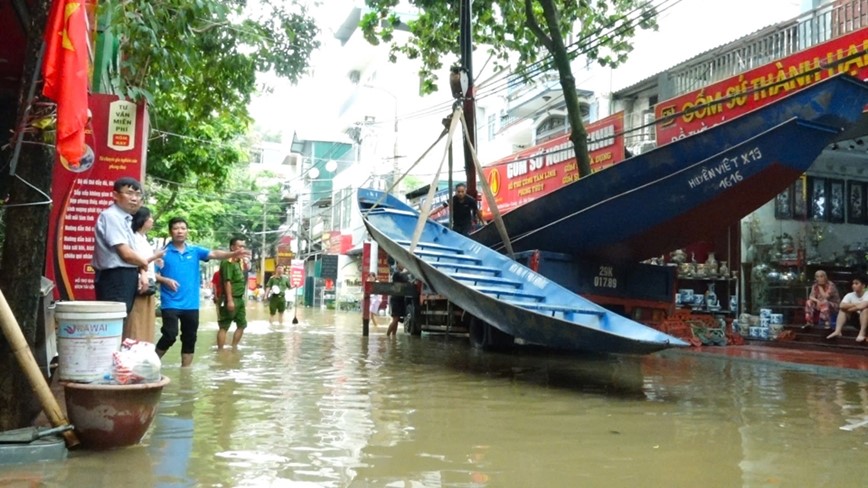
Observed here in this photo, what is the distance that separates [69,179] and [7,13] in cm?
236

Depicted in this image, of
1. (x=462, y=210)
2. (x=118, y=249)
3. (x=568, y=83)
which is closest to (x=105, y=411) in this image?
(x=118, y=249)

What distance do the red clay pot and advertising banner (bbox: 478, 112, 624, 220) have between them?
1173 centimetres

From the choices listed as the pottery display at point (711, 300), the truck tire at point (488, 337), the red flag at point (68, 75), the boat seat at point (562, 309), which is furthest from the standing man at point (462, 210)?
the red flag at point (68, 75)

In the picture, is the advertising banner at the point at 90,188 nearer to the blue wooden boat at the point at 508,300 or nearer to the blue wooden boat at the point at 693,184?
the blue wooden boat at the point at 508,300

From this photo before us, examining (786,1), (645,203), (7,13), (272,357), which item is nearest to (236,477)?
(7,13)

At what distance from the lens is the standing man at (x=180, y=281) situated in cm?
740

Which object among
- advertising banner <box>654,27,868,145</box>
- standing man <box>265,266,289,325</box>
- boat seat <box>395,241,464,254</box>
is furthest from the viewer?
standing man <box>265,266,289,325</box>

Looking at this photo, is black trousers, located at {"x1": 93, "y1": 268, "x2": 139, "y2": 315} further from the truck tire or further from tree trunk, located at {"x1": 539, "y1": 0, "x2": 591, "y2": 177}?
tree trunk, located at {"x1": 539, "y1": 0, "x2": 591, "y2": 177}

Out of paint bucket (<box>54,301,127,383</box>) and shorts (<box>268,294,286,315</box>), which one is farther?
shorts (<box>268,294,286,315</box>)

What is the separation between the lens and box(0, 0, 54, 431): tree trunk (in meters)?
4.03

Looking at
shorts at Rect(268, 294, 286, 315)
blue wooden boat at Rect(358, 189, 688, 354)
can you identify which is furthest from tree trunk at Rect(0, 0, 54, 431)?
shorts at Rect(268, 294, 286, 315)

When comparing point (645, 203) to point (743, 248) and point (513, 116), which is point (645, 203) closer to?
point (743, 248)

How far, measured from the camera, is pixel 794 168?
898 centimetres

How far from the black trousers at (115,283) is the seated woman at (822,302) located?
1098 cm
